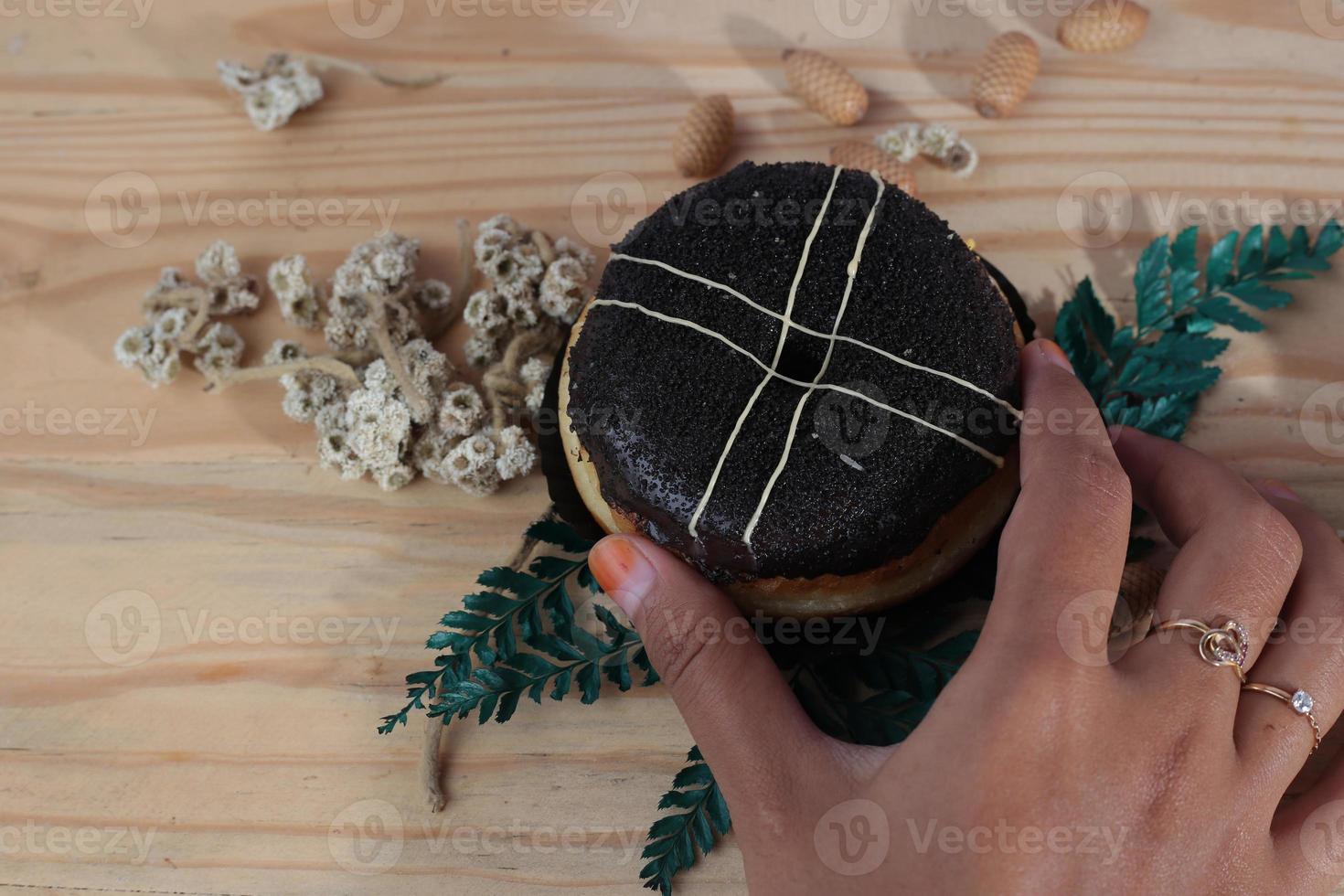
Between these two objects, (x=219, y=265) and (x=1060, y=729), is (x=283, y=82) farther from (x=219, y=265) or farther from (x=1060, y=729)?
(x=1060, y=729)

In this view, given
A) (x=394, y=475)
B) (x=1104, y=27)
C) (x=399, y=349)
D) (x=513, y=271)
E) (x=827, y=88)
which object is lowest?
(x=394, y=475)

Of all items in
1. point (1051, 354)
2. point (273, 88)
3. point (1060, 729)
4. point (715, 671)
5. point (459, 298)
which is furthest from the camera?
point (273, 88)

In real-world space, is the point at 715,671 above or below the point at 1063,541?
below

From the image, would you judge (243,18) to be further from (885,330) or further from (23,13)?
(885,330)

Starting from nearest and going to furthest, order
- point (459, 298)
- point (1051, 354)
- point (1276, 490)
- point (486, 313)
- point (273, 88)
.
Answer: point (1051, 354) → point (1276, 490) → point (486, 313) → point (459, 298) → point (273, 88)

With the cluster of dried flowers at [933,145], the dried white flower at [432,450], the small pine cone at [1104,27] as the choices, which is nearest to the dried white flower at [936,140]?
the cluster of dried flowers at [933,145]

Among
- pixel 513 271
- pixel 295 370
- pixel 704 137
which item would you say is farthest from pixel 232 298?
pixel 704 137
